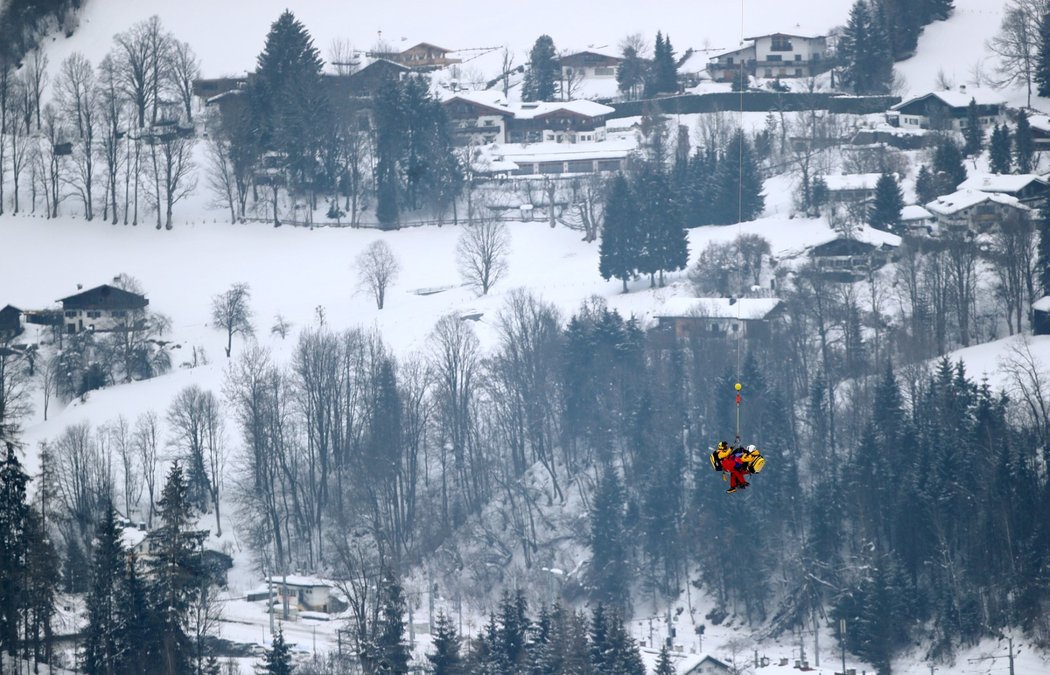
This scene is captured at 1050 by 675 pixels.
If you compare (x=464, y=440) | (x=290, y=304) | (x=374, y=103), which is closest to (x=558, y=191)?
(x=374, y=103)

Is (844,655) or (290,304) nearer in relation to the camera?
(844,655)

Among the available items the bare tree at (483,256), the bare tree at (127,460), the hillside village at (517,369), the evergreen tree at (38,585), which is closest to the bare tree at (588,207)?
the hillside village at (517,369)

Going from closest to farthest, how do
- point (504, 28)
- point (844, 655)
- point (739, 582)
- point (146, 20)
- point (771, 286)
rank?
1. point (844, 655)
2. point (739, 582)
3. point (771, 286)
4. point (146, 20)
5. point (504, 28)

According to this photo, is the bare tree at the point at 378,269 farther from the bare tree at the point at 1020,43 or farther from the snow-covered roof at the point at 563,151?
the bare tree at the point at 1020,43

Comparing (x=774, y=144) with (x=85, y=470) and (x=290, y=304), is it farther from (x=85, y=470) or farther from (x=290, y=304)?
(x=85, y=470)

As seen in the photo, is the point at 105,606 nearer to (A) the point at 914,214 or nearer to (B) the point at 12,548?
(B) the point at 12,548

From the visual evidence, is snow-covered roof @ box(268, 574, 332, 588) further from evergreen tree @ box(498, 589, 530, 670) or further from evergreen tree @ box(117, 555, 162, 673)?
evergreen tree @ box(498, 589, 530, 670)
